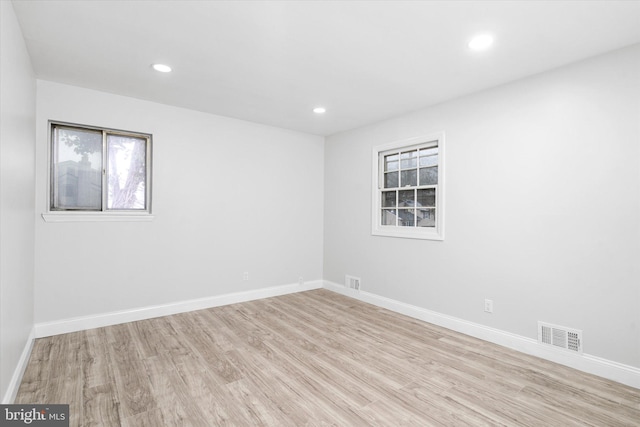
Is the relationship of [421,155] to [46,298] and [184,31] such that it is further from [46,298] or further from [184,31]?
[46,298]

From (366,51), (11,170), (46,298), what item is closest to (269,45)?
(366,51)

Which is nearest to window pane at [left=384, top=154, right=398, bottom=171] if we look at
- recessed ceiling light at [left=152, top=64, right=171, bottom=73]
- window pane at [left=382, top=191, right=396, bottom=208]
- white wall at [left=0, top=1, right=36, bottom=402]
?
window pane at [left=382, top=191, right=396, bottom=208]

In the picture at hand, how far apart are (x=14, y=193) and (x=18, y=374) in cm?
134

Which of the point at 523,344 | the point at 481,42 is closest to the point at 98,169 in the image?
the point at 481,42

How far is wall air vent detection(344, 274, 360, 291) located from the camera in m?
4.78

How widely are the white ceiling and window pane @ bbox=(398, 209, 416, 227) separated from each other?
143 centimetres

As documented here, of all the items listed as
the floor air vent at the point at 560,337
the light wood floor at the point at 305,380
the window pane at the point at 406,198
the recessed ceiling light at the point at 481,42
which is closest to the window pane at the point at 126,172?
the light wood floor at the point at 305,380

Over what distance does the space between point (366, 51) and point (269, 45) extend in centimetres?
81

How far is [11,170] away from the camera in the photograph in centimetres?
200

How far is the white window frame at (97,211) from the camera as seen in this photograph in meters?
3.22

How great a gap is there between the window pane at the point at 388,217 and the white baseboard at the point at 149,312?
1.82 meters

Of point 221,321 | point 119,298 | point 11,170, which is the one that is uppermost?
point 11,170

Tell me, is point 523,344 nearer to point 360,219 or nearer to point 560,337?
point 560,337

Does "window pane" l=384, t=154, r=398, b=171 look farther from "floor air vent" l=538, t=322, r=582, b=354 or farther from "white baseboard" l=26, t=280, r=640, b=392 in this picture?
"floor air vent" l=538, t=322, r=582, b=354
